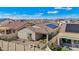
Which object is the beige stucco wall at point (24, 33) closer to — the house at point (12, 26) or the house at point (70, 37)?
the house at point (12, 26)

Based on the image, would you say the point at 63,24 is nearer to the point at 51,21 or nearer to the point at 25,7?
the point at 51,21

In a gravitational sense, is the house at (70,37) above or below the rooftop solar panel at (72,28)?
below

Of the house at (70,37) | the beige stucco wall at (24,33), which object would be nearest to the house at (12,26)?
the beige stucco wall at (24,33)

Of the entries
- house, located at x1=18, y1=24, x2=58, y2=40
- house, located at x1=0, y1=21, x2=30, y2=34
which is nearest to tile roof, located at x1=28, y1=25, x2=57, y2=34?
house, located at x1=18, y1=24, x2=58, y2=40

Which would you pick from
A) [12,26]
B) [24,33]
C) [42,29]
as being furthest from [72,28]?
[12,26]

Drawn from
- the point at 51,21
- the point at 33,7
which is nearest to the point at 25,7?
the point at 33,7
